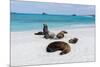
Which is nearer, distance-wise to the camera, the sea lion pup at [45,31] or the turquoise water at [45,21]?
the turquoise water at [45,21]

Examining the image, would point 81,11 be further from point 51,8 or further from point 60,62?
point 60,62

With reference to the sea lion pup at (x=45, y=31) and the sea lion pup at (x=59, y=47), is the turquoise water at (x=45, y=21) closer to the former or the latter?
the sea lion pup at (x=45, y=31)

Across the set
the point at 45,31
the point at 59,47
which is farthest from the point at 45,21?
the point at 59,47

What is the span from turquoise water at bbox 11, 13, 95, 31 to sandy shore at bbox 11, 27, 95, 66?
7 cm

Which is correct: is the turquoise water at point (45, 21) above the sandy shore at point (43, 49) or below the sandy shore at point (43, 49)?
above

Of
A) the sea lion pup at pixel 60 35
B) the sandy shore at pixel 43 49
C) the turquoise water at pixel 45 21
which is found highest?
the turquoise water at pixel 45 21

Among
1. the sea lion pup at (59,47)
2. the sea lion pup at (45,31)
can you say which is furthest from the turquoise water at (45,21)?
the sea lion pup at (59,47)

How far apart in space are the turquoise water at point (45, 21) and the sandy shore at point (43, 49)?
7 centimetres

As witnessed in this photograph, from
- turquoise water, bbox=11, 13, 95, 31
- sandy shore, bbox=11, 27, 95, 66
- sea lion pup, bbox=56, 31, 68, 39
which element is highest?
turquoise water, bbox=11, 13, 95, 31

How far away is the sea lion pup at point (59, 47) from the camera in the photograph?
229 cm

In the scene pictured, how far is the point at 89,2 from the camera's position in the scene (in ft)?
8.16

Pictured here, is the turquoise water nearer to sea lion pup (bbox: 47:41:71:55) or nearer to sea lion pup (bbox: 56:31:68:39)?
sea lion pup (bbox: 56:31:68:39)

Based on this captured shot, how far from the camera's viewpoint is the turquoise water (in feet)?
7.07

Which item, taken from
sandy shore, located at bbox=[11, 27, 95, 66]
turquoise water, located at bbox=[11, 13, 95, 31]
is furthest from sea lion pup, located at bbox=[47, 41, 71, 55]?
turquoise water, located at bbox=[11, 13, 95, 31]
